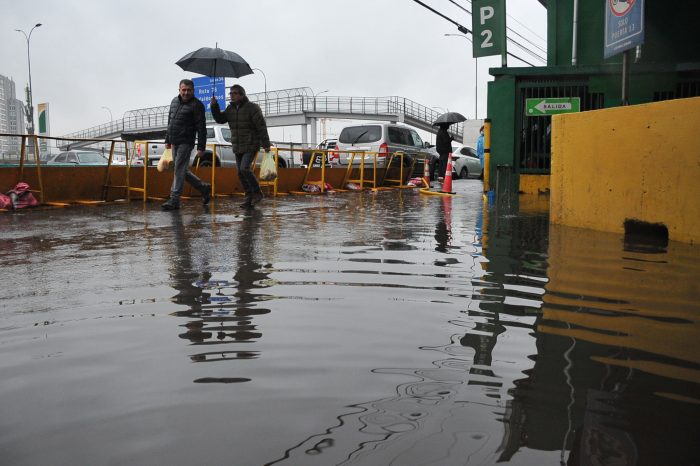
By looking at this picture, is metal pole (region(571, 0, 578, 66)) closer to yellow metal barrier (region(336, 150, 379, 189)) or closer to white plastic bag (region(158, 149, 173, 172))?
yellow metal barrier (region(336, 150, 379, 189))

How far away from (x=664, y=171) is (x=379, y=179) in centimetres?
1329

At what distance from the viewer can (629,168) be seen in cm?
666

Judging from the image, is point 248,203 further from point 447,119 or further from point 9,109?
point 9,109

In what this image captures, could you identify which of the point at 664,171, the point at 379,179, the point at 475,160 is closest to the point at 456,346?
the point at 664,171

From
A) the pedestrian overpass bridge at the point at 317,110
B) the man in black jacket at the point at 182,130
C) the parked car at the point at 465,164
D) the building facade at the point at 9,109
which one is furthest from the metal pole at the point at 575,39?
the building facade at the point at 9,109

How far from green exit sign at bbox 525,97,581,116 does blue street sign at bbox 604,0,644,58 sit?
2.90 m

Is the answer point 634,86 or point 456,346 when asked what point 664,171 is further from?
point 634,86

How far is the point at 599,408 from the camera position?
7.41ft

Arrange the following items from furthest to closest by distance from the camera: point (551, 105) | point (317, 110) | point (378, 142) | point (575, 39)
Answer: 1. point (317, 110)
2. point (378, 142)
3. point (575, 39)
4. point (551, 105)

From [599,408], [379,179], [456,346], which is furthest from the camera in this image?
[379,179]

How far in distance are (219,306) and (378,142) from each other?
16.8 m

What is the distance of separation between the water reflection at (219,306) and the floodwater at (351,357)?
2 cm

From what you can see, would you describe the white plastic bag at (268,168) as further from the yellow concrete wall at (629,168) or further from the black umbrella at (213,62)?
the yellow concrete wall at (629,168)

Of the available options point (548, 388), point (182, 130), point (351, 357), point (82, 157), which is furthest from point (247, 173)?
point (82, 157)
